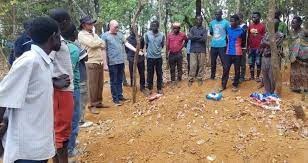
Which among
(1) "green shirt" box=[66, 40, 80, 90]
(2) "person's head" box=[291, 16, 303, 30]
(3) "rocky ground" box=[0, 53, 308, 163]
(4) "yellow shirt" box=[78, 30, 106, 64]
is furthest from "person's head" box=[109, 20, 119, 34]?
(2) "person's head" box=[291, 16, 303, 30]

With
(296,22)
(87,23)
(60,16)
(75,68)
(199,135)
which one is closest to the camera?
(60,16)

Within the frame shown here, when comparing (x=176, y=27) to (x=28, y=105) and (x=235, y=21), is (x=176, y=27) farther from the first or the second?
(x=28, y=105)

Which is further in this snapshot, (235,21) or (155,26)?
(155,26)

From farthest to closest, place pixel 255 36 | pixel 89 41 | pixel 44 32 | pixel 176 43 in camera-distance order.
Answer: pixel 176 43
pixel 255 36
pixel 89 41
pixel 44 32

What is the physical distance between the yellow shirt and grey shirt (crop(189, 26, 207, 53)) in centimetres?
273

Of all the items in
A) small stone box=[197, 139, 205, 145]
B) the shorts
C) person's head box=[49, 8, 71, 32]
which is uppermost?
person's head box=[49, 8, 71, 32]

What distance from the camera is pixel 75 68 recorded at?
521 cm

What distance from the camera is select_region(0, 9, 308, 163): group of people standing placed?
2.98 m

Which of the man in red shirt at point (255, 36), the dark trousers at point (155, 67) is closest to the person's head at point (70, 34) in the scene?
the dark trousers at point (155, 67)

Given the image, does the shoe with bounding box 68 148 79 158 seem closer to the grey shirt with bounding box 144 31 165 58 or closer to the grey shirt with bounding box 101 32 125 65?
the grey shirt with bounding box 101 32 125 65

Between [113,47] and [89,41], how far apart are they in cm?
104

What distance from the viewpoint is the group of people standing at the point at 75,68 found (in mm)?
2984

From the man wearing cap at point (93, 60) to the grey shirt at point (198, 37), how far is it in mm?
2722

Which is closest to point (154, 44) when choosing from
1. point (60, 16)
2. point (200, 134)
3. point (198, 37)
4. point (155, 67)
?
point (155, 67)
